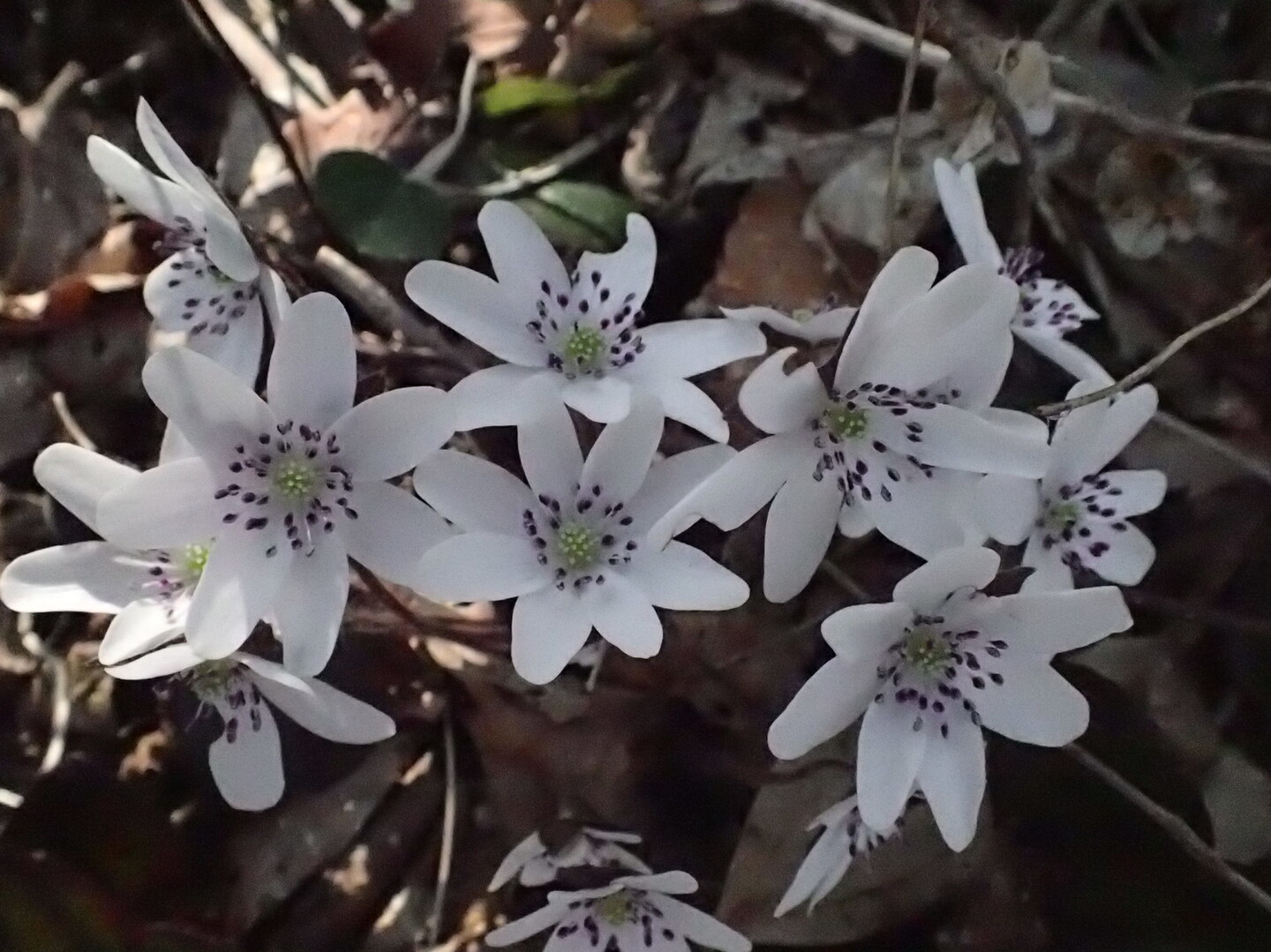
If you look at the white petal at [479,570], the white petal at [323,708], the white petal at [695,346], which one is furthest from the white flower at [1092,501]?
the white petal at [323,708]

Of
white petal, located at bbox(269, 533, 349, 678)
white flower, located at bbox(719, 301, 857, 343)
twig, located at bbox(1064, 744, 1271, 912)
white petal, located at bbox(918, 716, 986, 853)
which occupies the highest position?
white flower, located at bbox(719, 301, 857, 343)

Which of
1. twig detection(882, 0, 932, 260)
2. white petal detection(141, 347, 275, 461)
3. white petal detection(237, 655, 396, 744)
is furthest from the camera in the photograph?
twig detection(882, 0, 932, 260)

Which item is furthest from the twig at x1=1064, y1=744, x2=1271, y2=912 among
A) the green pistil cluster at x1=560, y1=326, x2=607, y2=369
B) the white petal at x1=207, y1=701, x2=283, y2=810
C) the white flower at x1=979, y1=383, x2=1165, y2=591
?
the white petal at x1=207, y1=701, x2=283, y2=810

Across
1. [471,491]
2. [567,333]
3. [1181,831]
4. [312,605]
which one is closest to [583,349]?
[567,333]

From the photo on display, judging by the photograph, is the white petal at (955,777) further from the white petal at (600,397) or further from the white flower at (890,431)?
the white petal at (600,397)

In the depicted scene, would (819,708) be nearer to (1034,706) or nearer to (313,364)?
(1034,706)

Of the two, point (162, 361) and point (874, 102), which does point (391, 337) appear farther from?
point (874, 102)

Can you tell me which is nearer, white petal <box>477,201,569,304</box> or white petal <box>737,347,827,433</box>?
white petal <box>737,347,827,433</box>

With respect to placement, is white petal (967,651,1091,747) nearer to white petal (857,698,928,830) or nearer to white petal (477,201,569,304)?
white petal (857,698,928,830)

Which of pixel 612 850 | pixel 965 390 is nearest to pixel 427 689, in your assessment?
pixel 612 850
